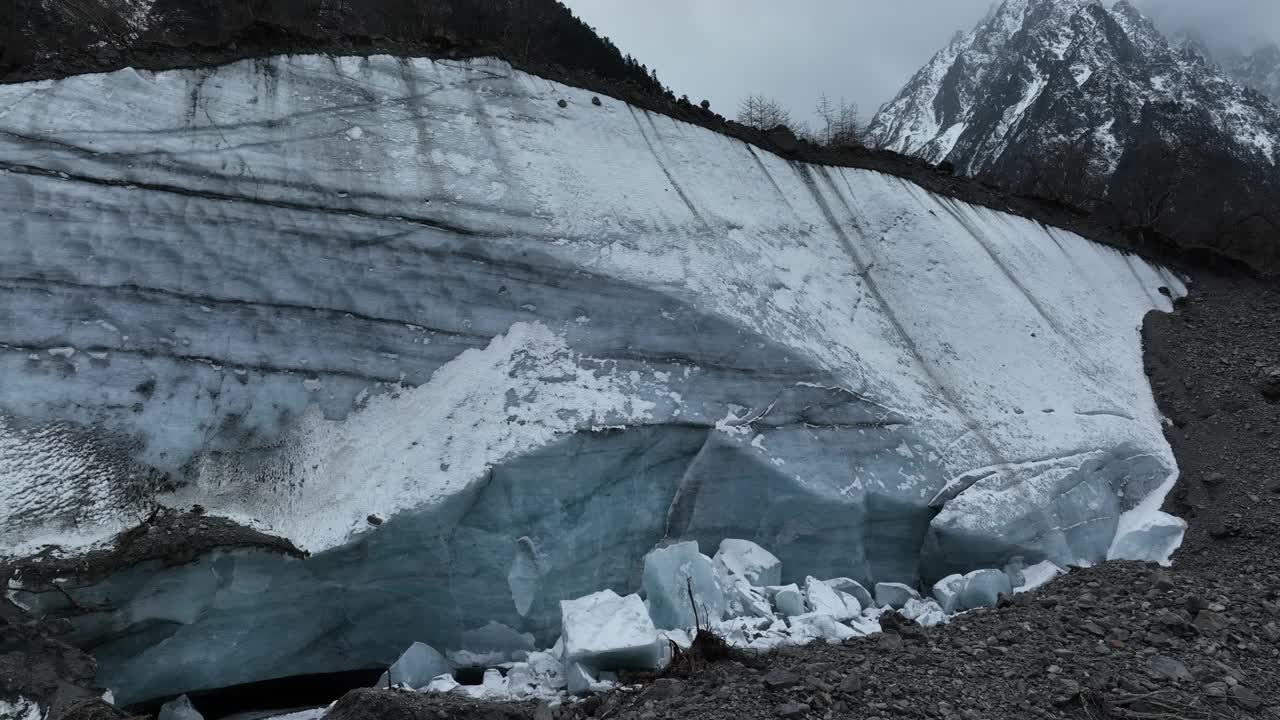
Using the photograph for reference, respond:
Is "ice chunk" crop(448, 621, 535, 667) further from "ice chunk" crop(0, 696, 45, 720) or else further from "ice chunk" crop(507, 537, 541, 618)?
"ice chunk" crop(0, 696, 45, 720)

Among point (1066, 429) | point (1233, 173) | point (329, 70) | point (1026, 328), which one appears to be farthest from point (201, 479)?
point (1233, 173)

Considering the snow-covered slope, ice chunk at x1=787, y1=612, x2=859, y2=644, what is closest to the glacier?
ice chunk at x1=787, y1=612, x2=859, y2=644

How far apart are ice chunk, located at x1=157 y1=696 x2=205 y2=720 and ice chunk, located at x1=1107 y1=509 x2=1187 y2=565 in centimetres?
767

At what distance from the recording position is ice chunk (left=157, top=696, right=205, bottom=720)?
14.6 feet

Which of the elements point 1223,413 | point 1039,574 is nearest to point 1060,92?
point 1223,413

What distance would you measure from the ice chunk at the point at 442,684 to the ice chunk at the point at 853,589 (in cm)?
310

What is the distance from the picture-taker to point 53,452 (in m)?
4.86

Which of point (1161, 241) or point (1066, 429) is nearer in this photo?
point (1066, 429)

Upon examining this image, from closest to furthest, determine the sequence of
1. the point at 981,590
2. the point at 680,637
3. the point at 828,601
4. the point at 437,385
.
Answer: the point at 680,637 < the point at 828,601 < the point at 981,590 < the point at 437,385

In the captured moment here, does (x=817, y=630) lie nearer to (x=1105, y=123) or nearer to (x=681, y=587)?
(x=681, y=587)

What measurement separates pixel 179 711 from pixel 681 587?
3.44 m

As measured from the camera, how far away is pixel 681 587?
5.14m

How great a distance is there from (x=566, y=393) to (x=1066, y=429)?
548 cm

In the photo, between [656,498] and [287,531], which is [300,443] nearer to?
[287,531]
